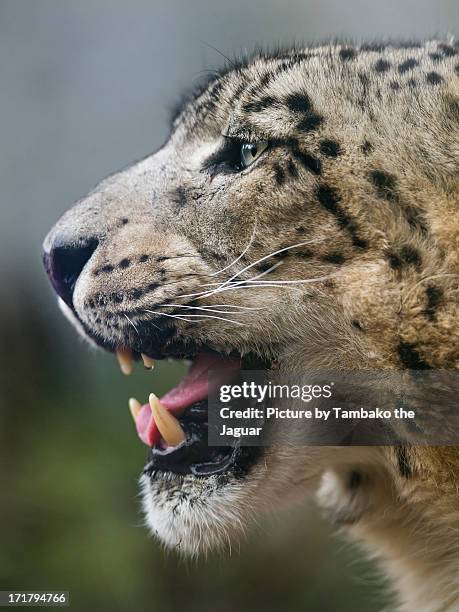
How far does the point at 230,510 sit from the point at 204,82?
85 centimetres

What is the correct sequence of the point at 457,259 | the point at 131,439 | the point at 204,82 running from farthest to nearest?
1. the point at 131,439
2. the point at 204,82
3. the point at 457,259

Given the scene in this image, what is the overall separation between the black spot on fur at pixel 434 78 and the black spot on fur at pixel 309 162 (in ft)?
0.76

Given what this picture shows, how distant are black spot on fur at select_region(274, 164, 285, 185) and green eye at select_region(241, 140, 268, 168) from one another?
49mm

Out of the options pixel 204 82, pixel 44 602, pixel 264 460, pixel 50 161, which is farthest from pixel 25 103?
pixel 44 602

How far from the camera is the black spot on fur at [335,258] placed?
1113 mm

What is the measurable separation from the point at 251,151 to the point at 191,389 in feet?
1.43

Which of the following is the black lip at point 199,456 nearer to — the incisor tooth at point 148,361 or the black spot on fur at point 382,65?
the incisor tooth at point 148,361

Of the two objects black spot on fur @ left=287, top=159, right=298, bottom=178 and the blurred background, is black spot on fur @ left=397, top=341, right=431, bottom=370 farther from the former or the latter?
the blurred background

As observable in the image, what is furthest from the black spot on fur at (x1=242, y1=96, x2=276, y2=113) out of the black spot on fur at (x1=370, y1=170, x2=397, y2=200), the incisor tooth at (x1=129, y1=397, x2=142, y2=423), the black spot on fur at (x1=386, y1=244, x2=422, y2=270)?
the incisor tooth at (x1=129, y1=397, x2=142, y2=423)

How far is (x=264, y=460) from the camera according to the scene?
1.20 meters

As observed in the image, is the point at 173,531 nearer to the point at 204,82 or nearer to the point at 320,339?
the point at 320,339

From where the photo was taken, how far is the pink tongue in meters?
1.24

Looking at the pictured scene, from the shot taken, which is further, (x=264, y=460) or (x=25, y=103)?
(x=25, y=103)

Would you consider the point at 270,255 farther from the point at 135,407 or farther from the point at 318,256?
the point at 135,407
